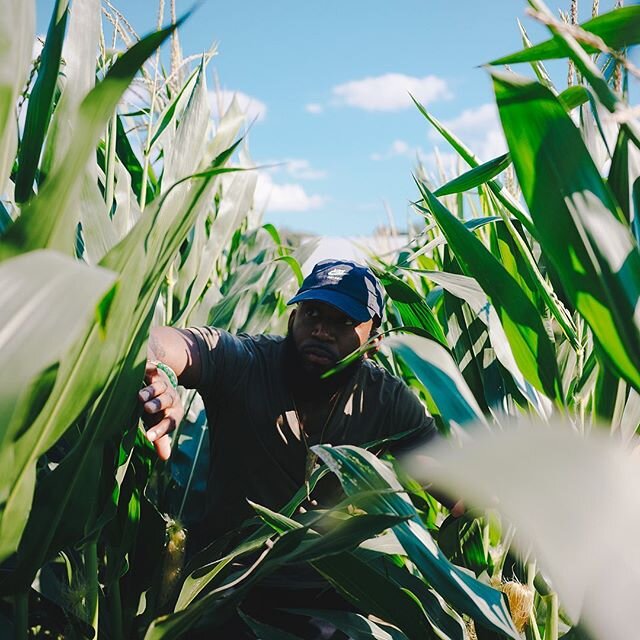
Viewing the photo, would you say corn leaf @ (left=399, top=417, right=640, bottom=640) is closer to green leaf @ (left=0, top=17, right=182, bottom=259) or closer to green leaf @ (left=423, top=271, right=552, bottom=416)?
green leaf @ (left=423, top=271, right=552, bottom=416)

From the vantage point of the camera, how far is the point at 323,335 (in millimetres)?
1005

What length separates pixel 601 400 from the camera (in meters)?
0.50

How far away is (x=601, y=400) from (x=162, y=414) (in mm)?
392

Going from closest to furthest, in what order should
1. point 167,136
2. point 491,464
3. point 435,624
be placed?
point 491,464, point 435,624, point 167,136

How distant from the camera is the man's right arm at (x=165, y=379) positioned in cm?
65

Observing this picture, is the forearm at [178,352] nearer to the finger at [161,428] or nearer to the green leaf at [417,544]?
the finger at [161,428]

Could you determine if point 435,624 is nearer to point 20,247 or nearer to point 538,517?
point 538,517

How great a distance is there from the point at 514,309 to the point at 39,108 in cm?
37

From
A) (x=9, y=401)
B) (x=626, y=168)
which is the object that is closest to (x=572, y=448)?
(x=626, y=168)

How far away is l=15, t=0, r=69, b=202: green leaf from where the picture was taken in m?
0.48

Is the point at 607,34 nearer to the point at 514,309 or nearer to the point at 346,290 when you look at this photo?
the point at 514,309

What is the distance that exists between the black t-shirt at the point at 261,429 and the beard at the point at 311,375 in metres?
0.01

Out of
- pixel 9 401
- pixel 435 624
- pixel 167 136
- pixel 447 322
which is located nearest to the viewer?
pixel 9 401

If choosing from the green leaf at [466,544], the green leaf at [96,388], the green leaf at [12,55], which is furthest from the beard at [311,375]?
the green leaf at [12,55]
